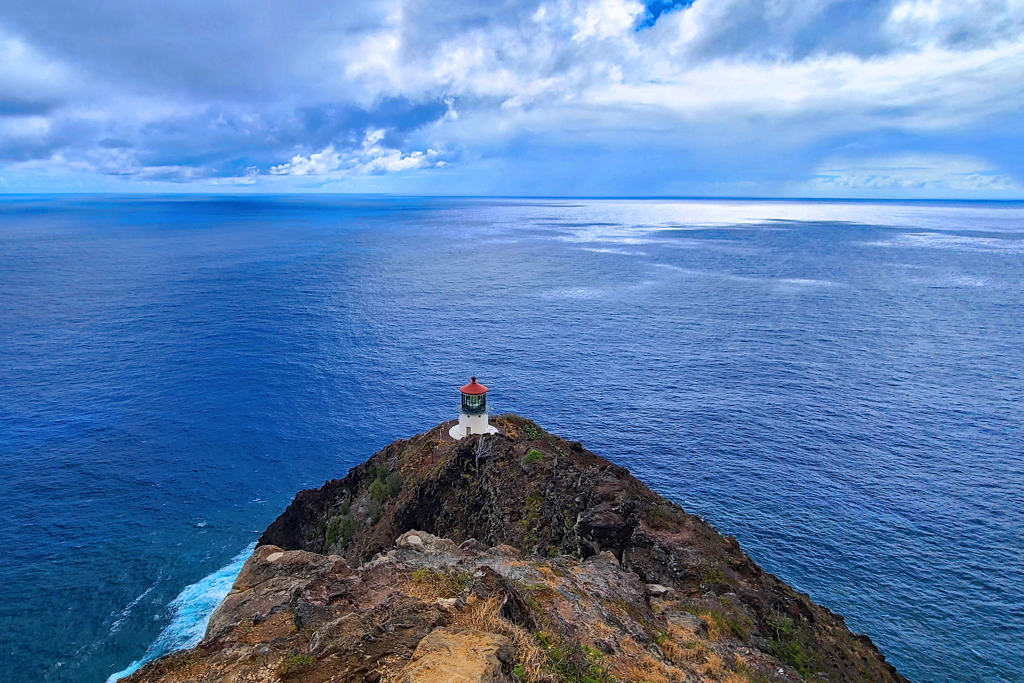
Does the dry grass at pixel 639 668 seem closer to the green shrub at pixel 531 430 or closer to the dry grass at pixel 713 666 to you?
the dry grass at pixel 713 666

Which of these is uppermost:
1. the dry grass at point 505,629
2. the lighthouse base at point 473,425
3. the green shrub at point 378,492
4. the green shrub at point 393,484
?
the dry grass at point 505,629

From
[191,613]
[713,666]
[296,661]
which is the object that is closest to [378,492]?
[191,613]

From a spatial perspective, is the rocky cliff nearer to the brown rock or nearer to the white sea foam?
the brown rock

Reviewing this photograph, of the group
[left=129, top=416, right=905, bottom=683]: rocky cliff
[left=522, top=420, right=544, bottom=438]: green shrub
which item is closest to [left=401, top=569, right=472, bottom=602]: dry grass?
[left=129, top=416, right=905, bottom=683]: rocky cliff

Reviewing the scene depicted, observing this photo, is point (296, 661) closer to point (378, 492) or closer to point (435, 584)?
point (435, 584)

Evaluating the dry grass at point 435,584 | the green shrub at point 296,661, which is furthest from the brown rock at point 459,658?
the dry grass at point 435,584
